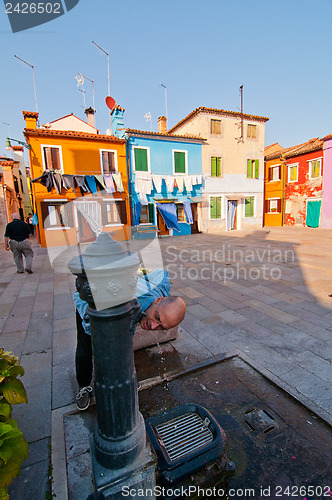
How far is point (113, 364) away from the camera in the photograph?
4.06 ft

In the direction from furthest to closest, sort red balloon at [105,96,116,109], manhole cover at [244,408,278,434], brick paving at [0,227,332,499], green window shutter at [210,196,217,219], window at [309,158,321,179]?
window at [309,158,321,179], green window shutter at [210,196,217,219], red balloon at [105,96,116,109], brick paving at [0,227,332,499], manhole cover at [244,408,278,434]

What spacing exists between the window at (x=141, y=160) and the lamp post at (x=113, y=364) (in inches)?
581

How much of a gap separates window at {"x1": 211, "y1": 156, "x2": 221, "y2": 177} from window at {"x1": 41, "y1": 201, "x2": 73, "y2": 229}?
10147mm

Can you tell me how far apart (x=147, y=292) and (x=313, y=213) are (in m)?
22.2

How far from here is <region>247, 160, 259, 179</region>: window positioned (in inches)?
742

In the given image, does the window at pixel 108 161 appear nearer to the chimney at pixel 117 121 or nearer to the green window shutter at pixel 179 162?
the chimney at pixel 117 121

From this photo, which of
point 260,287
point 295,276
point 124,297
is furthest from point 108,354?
point 295,276

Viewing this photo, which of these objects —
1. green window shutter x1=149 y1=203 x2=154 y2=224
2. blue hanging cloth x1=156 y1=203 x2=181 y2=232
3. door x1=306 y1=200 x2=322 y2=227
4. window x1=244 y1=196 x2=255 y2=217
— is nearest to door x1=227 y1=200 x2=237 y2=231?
window x1=244 y1=196 x2=255 y2=217

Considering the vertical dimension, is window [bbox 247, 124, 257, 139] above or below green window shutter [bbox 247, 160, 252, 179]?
above

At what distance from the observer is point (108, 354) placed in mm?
1226

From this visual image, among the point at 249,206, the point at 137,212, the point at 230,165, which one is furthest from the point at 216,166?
the point at 137,212

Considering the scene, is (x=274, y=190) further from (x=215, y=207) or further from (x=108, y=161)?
(x=108, y=161)

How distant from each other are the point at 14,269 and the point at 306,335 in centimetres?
A: 817

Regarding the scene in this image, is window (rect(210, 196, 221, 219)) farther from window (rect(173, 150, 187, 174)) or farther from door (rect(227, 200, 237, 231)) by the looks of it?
window (rect(173, 150, 187, 174))
